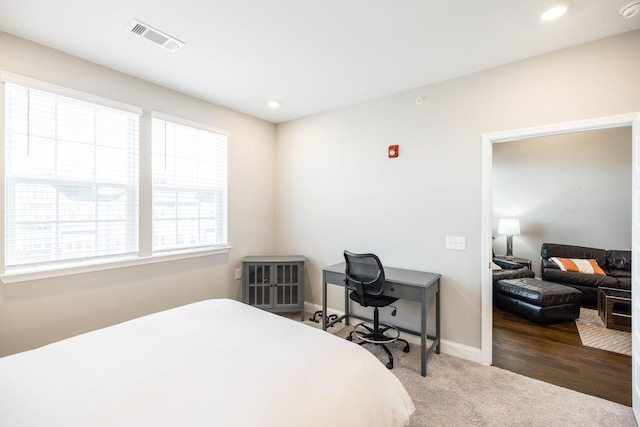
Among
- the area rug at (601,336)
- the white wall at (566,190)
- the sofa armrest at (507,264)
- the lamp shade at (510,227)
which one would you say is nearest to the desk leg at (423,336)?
the area rug at (601,336)

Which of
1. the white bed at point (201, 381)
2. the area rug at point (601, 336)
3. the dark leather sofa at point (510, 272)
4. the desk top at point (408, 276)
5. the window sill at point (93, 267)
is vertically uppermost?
the window sill at point (93, 267)

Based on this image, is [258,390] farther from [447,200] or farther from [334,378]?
[447,200]

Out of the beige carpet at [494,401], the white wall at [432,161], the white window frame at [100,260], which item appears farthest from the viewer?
the white wall at [432,161]

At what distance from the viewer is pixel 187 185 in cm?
314

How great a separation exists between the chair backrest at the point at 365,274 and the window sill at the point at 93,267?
1.69 metres

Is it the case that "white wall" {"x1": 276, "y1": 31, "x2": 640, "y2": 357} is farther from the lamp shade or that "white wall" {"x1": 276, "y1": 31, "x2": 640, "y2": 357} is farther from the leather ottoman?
the lamp shade

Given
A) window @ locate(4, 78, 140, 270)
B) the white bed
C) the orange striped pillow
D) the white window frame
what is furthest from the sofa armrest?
window @ locate(4, 78, 140, 270)

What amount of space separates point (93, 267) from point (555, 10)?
12.9ft

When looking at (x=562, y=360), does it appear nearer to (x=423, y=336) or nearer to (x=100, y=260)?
(x=423, y=336)

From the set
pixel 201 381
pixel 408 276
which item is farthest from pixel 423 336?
pixel 201 381

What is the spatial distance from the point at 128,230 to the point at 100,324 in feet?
2.81

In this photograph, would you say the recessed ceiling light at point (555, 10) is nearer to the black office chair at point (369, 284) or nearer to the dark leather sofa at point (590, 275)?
the black office chair at point (369, 284)

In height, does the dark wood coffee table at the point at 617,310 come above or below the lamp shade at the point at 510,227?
below

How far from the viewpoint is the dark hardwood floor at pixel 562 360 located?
2.21 m
